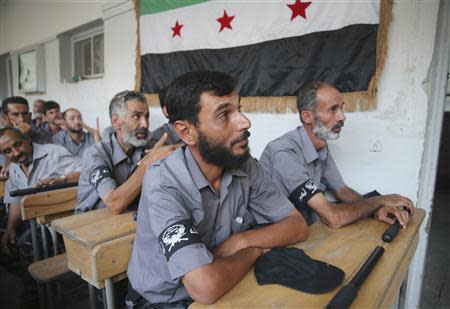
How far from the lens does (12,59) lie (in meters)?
6.40

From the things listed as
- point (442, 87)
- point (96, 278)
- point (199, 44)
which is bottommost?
point (96, 278)

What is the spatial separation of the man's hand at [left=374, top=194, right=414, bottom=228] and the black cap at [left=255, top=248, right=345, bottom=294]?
0.61m

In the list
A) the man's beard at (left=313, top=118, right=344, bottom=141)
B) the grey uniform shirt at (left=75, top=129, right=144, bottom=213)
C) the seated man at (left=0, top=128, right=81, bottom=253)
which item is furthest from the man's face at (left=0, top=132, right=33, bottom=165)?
the man's beard at (left=313, top=118, right=344, bottom=141)

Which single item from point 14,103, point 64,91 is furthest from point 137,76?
point 64,91

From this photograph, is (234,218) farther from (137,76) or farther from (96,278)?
(137,76)

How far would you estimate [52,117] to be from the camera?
12.9 feet

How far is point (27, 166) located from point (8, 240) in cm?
58

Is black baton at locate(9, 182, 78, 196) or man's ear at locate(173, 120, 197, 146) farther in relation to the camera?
black baton at locate(9, 182, 78, 196)

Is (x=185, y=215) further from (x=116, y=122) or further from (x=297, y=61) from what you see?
(x=297, y=61)

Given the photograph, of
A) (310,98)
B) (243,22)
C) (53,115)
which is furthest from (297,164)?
(53,115)

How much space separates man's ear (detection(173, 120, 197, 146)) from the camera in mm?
1104

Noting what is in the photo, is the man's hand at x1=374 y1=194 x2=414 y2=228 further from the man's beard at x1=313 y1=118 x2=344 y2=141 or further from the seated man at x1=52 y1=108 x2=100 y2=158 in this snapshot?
the seated man at x1=52 y1=108 x2=100 y2=158

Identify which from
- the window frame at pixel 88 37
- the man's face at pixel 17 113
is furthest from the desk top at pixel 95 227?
the window frame at pixel 88 37

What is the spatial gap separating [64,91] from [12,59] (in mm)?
2535
